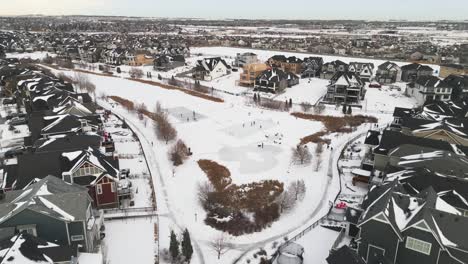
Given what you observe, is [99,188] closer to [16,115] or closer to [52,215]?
[52,215]

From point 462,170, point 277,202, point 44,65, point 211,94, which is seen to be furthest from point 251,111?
point 44,65

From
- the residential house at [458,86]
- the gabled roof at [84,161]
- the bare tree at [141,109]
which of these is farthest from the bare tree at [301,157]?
the residential house at [458,86]

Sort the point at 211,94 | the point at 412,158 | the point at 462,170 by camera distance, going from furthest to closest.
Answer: the point at 211,94 < the point at 412,158 < the point at 462,170

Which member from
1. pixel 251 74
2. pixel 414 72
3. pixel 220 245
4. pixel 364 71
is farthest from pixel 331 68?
pixel 220 245

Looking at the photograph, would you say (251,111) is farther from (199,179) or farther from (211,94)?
(199,179)

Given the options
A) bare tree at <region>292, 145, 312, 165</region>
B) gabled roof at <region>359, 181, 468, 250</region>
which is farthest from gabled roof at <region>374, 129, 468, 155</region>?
gabled roof at <region>359, 181, 468, 250</region>

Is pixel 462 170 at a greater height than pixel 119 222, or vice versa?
pixel 462 170

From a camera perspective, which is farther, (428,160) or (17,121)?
(17,121)

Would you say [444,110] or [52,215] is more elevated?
[444,110]

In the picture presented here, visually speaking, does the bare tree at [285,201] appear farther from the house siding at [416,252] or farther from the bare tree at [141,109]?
the bare tree at [141,109]
